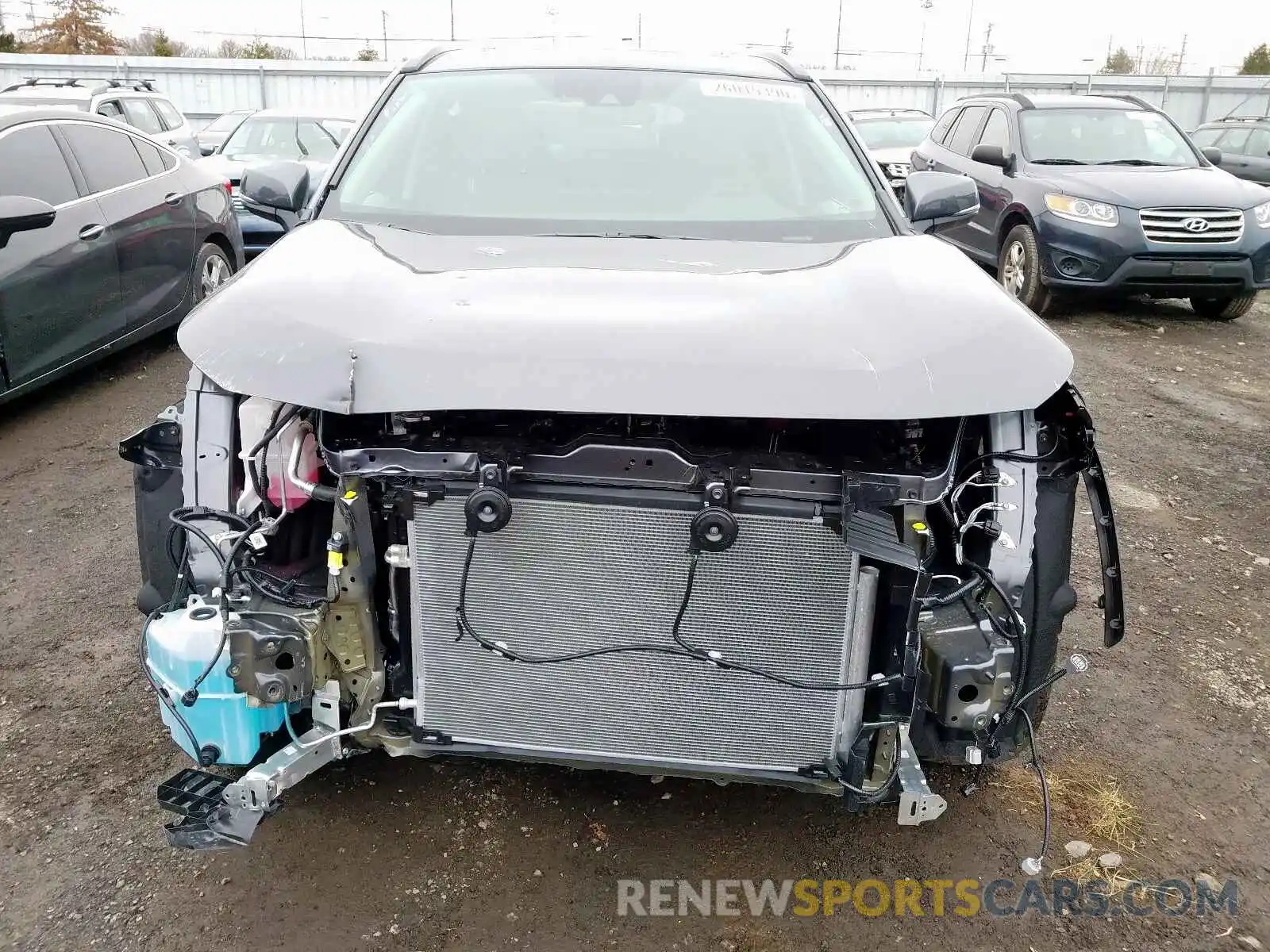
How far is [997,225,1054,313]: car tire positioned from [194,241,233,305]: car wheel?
5.59m

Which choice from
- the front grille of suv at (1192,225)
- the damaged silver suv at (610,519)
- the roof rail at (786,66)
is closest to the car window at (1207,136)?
the front grille of suv at (1192,225)

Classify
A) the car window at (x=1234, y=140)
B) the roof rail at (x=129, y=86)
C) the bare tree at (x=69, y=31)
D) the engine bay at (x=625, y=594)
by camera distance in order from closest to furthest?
the engine bay at (x=625, y=594) < the roof rail at (x=129, y=86) < the car window at (x=1234, y=140) < the bare tree at (x=69, y=31)

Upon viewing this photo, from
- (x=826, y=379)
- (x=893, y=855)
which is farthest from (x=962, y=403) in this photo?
(x=893, y=855)

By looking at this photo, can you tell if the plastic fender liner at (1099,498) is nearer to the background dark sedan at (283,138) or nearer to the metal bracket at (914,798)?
the metal bracket at (914,798)

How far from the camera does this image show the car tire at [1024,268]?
762cm

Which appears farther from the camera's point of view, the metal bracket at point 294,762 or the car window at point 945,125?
the car window at point 945,125

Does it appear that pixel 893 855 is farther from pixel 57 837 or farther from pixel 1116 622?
pixel 57 837

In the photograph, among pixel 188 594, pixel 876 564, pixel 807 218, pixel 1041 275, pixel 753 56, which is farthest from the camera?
pixel 1041 275

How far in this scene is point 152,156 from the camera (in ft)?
19.7

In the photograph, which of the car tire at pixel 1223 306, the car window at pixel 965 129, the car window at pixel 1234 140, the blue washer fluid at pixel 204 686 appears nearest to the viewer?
the blue washer fluid at pixel 204 686

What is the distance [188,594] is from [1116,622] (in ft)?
7.02

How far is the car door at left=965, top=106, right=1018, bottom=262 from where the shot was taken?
8.11 meters

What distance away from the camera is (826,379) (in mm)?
1835

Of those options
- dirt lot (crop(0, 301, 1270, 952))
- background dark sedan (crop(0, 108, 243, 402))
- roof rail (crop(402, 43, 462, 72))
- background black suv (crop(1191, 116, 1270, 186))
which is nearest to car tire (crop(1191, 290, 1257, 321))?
dirt lot (crop(0, 301, 1270, 952))
